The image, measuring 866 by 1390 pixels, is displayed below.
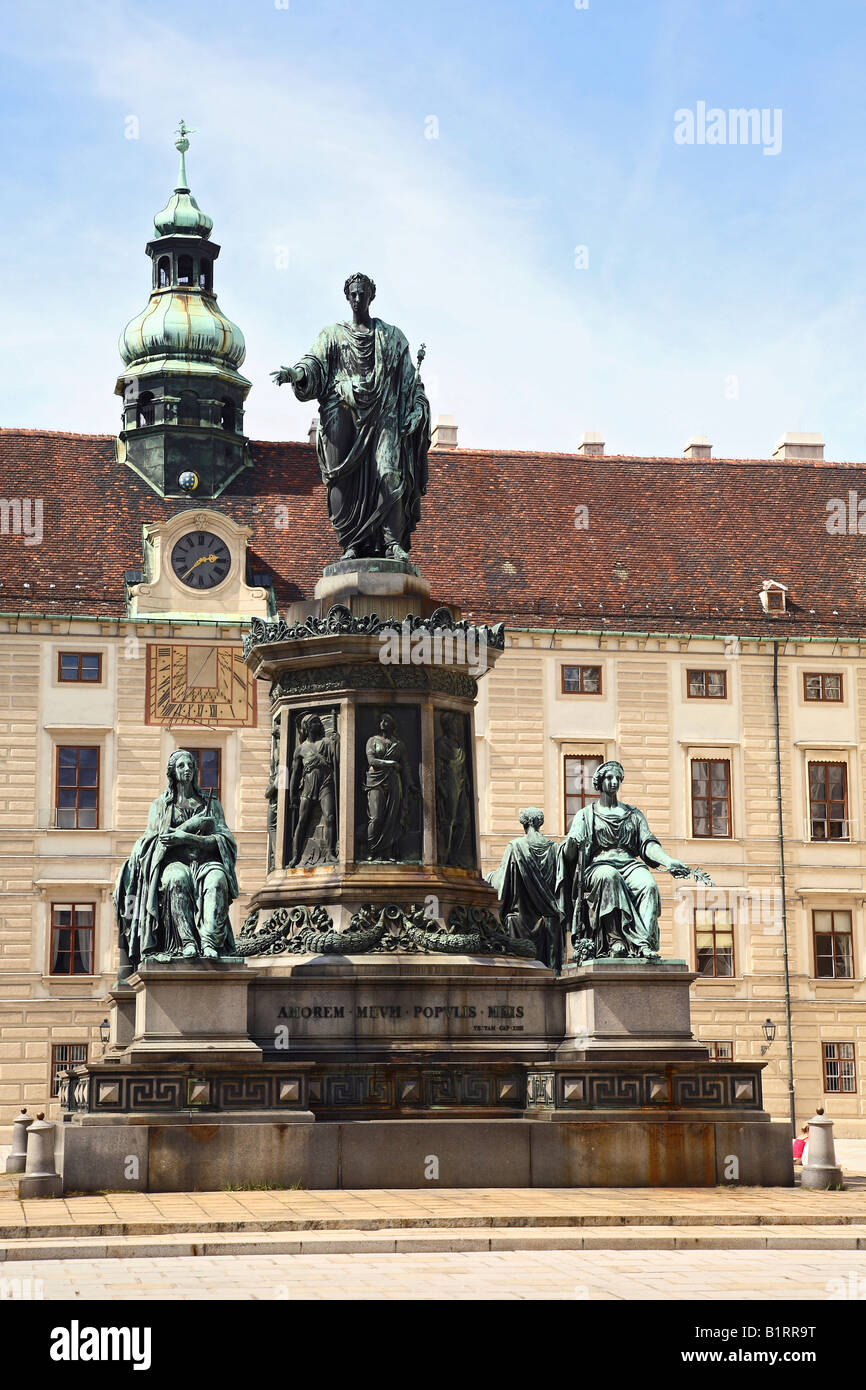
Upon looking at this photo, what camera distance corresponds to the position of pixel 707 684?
179 feet

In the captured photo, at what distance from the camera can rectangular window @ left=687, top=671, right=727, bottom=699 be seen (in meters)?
54.4

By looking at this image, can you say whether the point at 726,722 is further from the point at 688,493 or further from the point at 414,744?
the point at 414,744

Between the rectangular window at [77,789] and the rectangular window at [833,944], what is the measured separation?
60.0 ft

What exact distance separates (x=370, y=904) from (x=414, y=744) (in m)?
1.77

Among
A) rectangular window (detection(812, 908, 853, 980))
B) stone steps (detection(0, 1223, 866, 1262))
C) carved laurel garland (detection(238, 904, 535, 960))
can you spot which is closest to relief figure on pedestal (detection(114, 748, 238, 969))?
carved laurel garland (detection(238, 904, 535, 960))

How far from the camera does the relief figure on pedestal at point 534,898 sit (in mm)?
21922

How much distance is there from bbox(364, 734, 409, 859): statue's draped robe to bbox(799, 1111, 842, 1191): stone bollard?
482 centimetres

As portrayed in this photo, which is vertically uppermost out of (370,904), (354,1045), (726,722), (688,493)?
(688,493)

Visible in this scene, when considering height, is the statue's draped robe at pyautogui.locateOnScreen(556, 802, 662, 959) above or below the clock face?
below

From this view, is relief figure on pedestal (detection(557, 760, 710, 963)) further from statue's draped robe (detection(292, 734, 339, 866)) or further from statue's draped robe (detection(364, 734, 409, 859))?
statue's draped robe (detection(292, 734, 339, 866))

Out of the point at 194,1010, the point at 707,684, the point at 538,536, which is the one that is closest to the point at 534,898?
the point at 194,1010

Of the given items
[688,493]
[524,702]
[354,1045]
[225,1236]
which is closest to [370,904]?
[354,1045]

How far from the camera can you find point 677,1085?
19328 millimetres

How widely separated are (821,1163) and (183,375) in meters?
42.3
